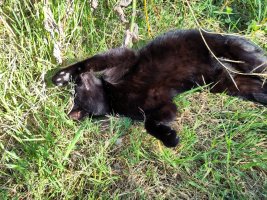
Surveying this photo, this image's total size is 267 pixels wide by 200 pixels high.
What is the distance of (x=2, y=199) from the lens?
1920 mm

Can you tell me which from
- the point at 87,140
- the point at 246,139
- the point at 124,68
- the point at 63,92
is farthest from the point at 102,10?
the point at 246,139

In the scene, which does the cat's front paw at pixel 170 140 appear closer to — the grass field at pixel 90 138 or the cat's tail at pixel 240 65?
the grass field at pixel 90 138

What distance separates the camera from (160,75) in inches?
87.8

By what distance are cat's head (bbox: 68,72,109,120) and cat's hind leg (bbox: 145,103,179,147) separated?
29 centimetres

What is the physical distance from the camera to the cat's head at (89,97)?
2199 millimetres

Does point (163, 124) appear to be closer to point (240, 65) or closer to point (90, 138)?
point (90, 138)

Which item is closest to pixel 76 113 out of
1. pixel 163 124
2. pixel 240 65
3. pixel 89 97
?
pixel 89 97

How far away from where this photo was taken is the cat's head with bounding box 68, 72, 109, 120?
2199mm

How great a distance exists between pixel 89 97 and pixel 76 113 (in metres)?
0.14

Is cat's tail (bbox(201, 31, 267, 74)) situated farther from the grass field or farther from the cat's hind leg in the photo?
the cat's hind leg

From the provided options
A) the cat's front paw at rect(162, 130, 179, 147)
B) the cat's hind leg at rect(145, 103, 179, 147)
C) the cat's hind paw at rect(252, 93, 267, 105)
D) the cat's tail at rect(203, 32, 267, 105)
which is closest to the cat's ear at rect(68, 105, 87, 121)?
the cat's hind leg at rect(145, 103, 179, 147)

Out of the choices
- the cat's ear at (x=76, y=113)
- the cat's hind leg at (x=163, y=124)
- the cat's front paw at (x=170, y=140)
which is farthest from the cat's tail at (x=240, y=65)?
the cat's ear at (x=76, y=113)

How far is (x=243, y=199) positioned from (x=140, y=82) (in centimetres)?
87

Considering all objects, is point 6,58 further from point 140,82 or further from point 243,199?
point 243,199
